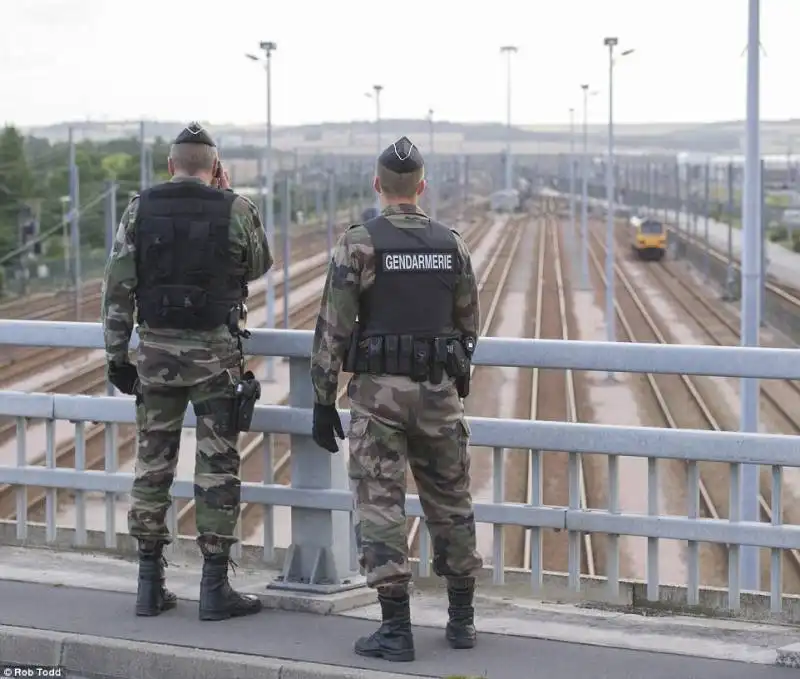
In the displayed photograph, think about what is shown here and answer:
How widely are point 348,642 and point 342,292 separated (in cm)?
113

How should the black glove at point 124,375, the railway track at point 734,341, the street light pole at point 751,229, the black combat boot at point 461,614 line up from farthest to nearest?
the railway track at point 734,341
the street light pole at point 751,229
the black glove at point 124,375
the black combat boot at point 461,614

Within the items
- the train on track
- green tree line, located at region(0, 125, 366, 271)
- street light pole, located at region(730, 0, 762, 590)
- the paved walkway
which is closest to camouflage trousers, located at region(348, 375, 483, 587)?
the paved walkway

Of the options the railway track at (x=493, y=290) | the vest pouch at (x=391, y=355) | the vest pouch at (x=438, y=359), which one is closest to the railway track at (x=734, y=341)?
the railway track at (x=493, y=290)

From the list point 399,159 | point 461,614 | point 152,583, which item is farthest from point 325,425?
point 152,583

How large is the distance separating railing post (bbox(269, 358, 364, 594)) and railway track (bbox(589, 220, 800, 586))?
1.10 metres

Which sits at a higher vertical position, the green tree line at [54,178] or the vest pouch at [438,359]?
the green tree line at [54,178]

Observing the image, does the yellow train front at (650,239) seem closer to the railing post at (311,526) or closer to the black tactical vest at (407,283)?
the railing post at (311,526)

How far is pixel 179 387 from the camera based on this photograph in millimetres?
5250

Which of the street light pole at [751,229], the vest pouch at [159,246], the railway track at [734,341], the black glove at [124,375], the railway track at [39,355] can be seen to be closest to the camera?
the vest pouch at [159,246]

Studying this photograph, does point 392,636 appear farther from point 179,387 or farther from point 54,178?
point 54,178

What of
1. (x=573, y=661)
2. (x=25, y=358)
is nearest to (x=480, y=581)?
(x=573, y=661)

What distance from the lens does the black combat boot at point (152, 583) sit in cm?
531

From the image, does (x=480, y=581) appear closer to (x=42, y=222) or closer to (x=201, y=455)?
(x=201, y=455)

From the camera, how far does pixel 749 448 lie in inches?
195
